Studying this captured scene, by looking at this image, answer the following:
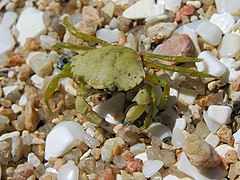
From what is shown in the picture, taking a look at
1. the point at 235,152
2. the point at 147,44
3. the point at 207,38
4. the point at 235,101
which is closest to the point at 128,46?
the point at 147,44

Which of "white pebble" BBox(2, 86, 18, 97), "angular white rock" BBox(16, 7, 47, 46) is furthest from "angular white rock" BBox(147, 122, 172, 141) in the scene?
"angular white rock" BBox(16, 7, 47, 46)

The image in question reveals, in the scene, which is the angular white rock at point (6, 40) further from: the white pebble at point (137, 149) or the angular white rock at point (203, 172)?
the angular white rock at point (203, 172)

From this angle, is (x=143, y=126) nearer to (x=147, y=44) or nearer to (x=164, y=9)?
(x=147, y=44)

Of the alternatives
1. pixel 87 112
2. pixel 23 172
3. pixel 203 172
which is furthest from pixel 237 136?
pixel 23 172

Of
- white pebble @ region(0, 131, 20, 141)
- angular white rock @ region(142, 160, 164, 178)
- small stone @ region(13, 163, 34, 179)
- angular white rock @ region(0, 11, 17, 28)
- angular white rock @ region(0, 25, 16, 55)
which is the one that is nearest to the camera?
angular white rock @ region(142, 160, 164, 178)

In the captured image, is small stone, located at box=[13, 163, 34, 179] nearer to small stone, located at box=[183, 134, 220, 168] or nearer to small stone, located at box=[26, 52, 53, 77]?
small stone, located at box=[26, 52, 53, 77]
